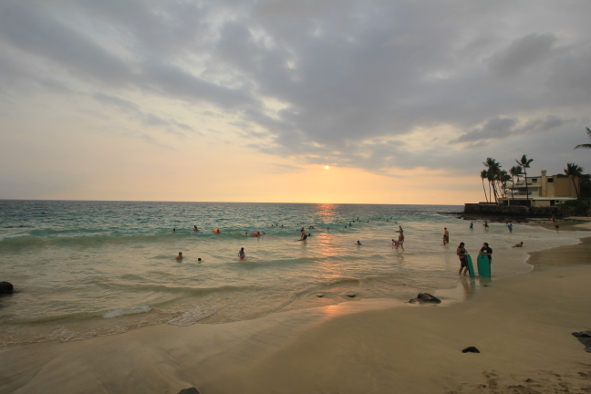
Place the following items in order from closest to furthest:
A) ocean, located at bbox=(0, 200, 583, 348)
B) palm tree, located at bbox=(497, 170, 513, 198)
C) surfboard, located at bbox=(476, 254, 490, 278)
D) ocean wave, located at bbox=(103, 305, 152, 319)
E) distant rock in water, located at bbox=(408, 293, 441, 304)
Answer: ocean, located at bbox=(0, 200, 583, 348) < ocean wave, located at bbox=(103, 305, 152, 319) < distant rock in water, located at bbox=(408, 293, 441, 304) < surfboard, located at bbox=(476, 254, 490, 278) < palm tree, located at bbox=(497, 170, 513, 198)

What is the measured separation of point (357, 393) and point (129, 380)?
4181 mm

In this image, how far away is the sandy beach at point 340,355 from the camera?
4672 mm

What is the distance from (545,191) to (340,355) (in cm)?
10000

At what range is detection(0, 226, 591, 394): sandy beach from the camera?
15.3 ft

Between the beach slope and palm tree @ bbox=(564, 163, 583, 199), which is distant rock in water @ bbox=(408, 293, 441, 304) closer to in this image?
the beach slope

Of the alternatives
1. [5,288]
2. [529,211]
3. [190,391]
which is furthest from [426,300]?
[529,211]

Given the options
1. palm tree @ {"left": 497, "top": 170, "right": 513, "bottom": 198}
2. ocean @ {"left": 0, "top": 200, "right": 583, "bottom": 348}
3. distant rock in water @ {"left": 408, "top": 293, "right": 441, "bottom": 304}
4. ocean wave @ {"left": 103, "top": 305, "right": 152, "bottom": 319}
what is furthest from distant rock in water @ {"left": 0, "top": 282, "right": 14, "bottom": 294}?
palm tree @ {"left": 497, "top": 170, "right": 513, "bottom": 198}

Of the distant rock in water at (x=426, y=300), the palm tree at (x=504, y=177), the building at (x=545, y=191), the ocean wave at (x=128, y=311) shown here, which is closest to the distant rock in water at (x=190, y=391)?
the ocean wave at (x=128, y=311)

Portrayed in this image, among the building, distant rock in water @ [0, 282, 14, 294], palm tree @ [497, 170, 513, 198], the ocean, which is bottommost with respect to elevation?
the ocean

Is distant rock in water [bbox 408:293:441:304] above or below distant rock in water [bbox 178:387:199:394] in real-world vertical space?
below

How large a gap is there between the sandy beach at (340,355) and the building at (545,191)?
84.4 metres

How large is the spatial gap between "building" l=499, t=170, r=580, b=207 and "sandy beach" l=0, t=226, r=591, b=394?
277 feet

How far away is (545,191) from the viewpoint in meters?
78.2

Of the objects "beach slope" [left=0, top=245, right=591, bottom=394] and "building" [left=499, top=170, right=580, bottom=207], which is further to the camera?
"building" [left=499, top=170, right=580, bottom=207]
